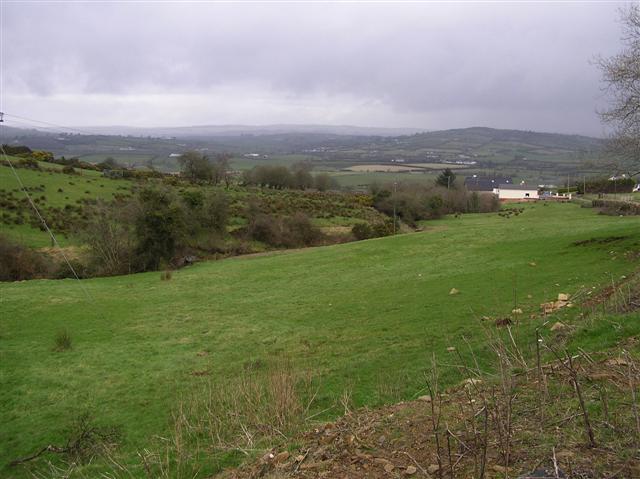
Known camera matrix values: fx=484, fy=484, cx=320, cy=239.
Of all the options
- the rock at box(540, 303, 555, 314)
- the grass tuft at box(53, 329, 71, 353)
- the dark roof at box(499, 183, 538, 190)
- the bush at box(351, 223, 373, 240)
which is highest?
the rock at box(540, 303, 555, 314)

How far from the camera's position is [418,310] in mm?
17750

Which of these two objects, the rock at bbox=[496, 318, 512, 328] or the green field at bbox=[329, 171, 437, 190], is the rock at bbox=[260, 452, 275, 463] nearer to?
the rock at bbox=[496, 318, 512, 328]

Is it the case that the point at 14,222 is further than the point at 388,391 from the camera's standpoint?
Yes

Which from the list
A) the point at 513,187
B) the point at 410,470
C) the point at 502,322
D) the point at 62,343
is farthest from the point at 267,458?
the point at 513,187

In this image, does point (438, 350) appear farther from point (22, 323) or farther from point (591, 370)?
point (22, 323)

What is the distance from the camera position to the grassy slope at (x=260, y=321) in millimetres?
12117

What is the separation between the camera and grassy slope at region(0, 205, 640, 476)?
1212cm

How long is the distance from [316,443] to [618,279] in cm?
1441

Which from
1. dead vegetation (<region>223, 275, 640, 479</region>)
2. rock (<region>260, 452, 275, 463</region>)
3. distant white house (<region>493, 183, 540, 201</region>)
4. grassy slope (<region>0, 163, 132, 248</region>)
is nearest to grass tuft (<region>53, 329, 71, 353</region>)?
dead vegetation (<region>223, 275, 640, 479</region>)

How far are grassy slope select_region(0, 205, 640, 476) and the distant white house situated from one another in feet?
250

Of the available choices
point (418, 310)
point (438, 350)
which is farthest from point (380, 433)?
point (418, 310)

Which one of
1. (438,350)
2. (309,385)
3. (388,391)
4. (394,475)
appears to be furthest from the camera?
(438,350)

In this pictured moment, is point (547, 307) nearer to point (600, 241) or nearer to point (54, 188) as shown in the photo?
point (600, 241)

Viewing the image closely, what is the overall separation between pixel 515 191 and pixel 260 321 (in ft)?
329
